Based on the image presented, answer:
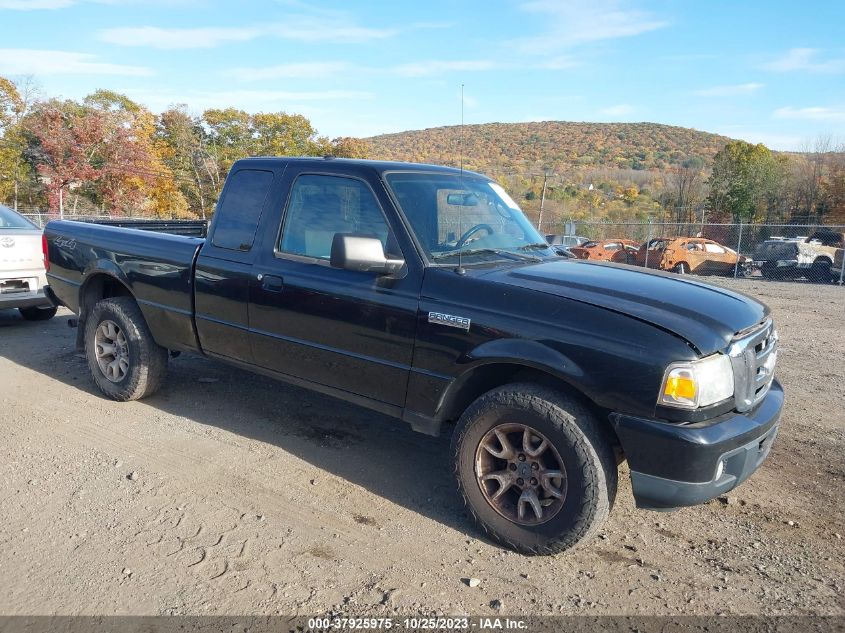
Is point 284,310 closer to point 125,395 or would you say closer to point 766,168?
point 125,395

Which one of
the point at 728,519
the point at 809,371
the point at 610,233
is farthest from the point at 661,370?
the point at 610,233

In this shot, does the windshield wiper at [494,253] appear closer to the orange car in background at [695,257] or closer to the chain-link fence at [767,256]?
the chain-link fence at [767,256]

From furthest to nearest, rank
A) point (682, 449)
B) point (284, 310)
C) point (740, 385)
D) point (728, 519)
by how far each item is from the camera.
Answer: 1. point (284, 310)
2. point (728, 519)
3. point (740, 385)
4. point (682, 449)

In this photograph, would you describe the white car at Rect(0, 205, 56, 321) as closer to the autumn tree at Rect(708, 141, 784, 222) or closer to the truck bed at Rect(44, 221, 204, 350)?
the truck bed at Rect(44, 221, 204, 350)

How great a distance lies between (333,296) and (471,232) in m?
0.96

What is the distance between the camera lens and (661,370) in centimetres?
287

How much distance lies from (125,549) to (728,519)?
3.31 meters

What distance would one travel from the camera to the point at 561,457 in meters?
3.12

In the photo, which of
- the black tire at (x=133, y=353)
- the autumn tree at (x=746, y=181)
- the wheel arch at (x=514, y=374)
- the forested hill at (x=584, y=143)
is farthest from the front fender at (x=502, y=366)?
the forested hill at (x=584, y=143)

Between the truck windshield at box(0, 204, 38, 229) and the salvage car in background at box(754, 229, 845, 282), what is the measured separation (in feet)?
66.6

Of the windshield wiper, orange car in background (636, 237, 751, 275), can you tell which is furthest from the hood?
orange car in background (636, 237, 751, 275)

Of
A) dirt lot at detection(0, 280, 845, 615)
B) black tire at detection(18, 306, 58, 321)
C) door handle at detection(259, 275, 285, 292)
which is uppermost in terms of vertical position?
door handle at detection(259, 275, 285, 292)

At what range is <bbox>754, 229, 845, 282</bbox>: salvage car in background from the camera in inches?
786

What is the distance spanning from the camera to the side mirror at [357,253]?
11.3 feet
